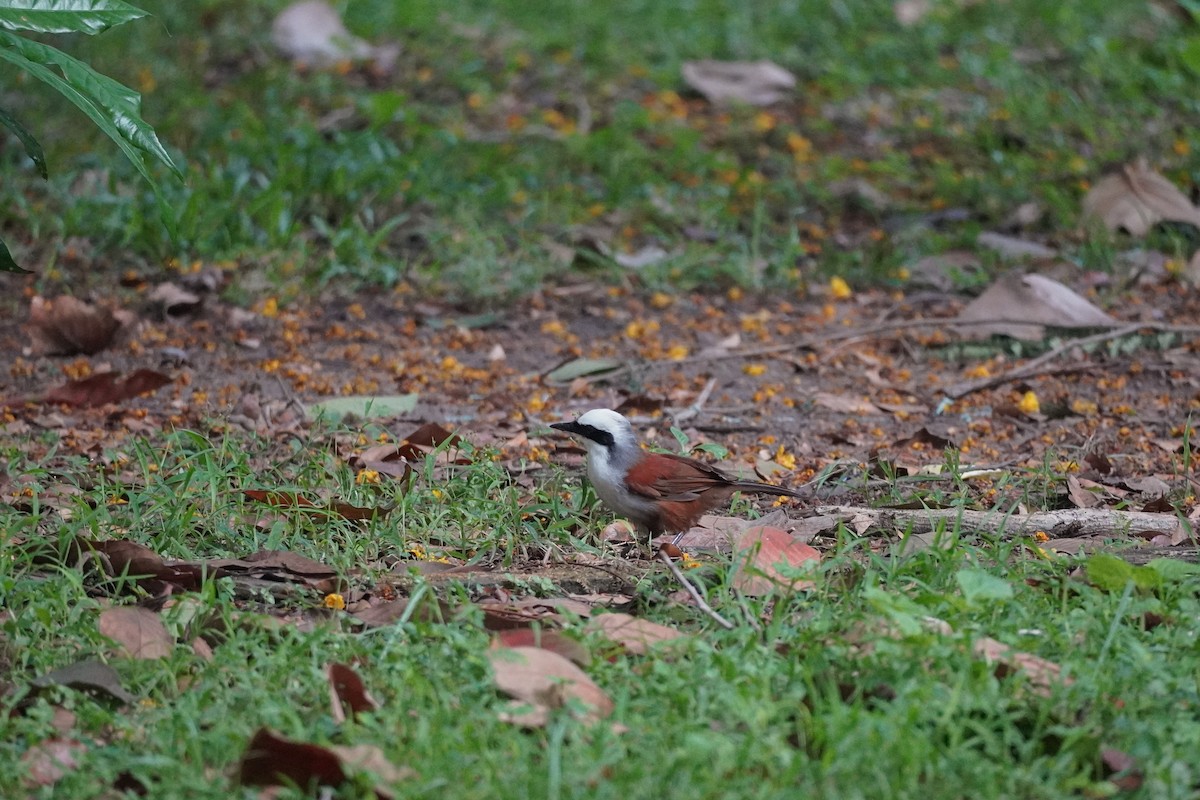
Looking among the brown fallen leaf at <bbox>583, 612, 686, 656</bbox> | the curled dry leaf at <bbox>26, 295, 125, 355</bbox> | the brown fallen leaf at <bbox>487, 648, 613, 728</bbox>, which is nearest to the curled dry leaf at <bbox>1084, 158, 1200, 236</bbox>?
the brown fallen leaf at <bbox>583, 612, 686, 656</bbox>

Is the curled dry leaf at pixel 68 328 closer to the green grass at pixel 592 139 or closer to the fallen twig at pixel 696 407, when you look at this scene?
the green grass at pixel 592 139

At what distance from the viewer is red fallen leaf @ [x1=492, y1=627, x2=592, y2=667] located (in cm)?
316

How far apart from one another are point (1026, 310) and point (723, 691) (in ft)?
12.3

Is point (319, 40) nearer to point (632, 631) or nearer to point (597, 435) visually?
point (597, 435)

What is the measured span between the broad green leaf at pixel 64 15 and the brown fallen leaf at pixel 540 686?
6.40 feet

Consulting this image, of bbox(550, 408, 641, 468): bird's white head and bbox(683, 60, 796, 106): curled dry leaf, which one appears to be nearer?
bbox(550, 408, 641, 468): bird's white head

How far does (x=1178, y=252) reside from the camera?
6.83 metres

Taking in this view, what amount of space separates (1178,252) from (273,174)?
454 cm

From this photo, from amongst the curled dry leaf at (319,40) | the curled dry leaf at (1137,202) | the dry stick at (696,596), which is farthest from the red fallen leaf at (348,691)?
the curled dry leaf at (319,40)

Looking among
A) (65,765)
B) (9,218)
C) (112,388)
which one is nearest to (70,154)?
(9,218)

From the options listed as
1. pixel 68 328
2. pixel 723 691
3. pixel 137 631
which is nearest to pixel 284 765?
pixel 137 631

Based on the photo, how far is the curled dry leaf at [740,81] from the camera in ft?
30.0

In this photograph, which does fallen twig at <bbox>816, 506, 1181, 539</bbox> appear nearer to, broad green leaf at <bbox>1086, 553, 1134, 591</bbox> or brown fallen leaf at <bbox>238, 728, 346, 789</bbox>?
broad green leaf at <bbox>1086, 553, 1134, 591</bbox>

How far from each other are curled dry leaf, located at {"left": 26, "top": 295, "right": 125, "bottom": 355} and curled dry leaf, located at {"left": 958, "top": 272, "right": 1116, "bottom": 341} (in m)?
3.65
